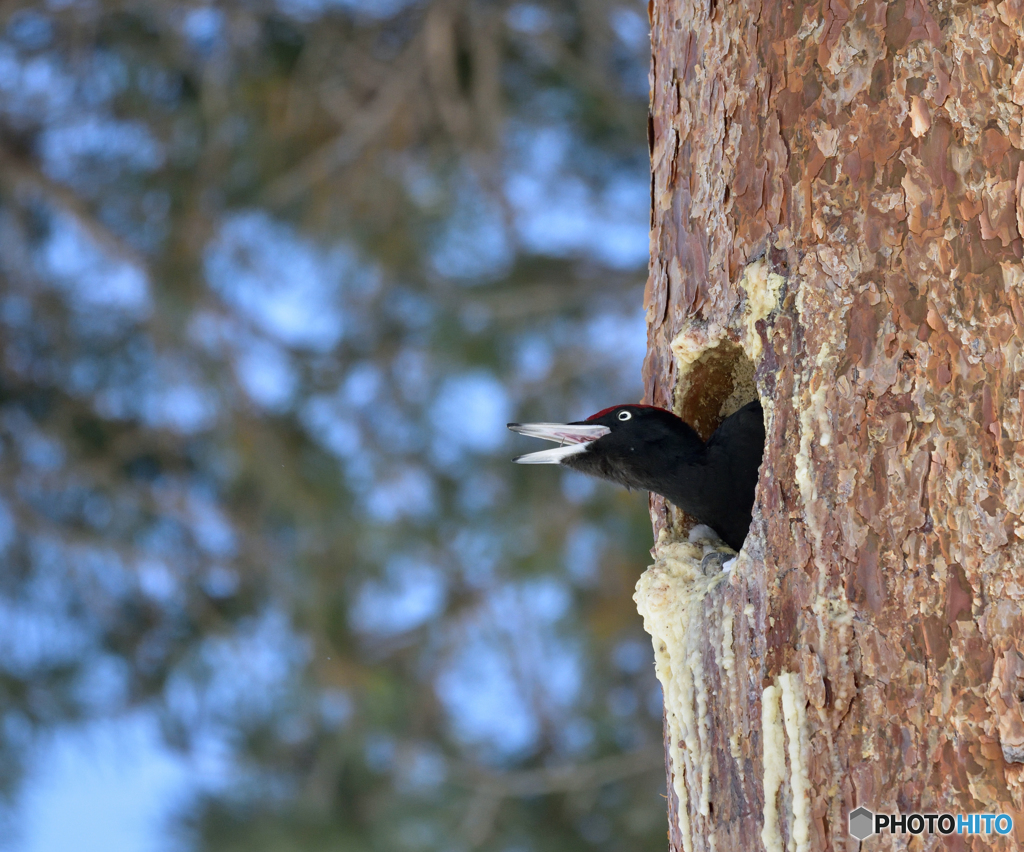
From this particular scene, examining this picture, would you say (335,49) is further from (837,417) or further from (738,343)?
(837,417)

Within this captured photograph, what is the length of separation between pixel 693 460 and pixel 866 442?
0.48m

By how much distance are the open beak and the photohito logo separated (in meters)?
0.73

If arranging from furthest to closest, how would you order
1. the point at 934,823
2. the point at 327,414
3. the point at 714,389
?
1. the point at 327,414
2. the point at 714,389
3. the point at 934,823

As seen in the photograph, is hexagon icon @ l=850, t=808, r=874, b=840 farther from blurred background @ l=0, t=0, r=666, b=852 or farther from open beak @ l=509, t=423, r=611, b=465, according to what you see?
blurred background @ l=0, t=0, r=666, b=852

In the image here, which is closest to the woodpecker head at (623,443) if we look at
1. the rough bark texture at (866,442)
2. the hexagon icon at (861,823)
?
the rough bark texture at (866,442)

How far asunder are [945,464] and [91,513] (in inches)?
141

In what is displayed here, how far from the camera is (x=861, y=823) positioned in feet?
3.20

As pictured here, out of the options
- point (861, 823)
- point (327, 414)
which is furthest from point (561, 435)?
point (327, 414)

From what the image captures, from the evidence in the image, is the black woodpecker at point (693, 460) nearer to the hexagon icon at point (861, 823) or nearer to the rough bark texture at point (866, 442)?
the rough bark texture at point (866, 442)

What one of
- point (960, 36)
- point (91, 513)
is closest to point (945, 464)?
point (960, 36)

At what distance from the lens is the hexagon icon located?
3.18ft

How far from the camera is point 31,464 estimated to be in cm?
386

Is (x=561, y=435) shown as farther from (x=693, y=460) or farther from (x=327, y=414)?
(x=327, y=414)

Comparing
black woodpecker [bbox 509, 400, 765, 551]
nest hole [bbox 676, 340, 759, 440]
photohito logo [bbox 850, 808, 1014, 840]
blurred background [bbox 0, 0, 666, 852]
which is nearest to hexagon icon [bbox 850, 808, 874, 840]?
photohito logo [bbox 850, 808, 1014, 840]
